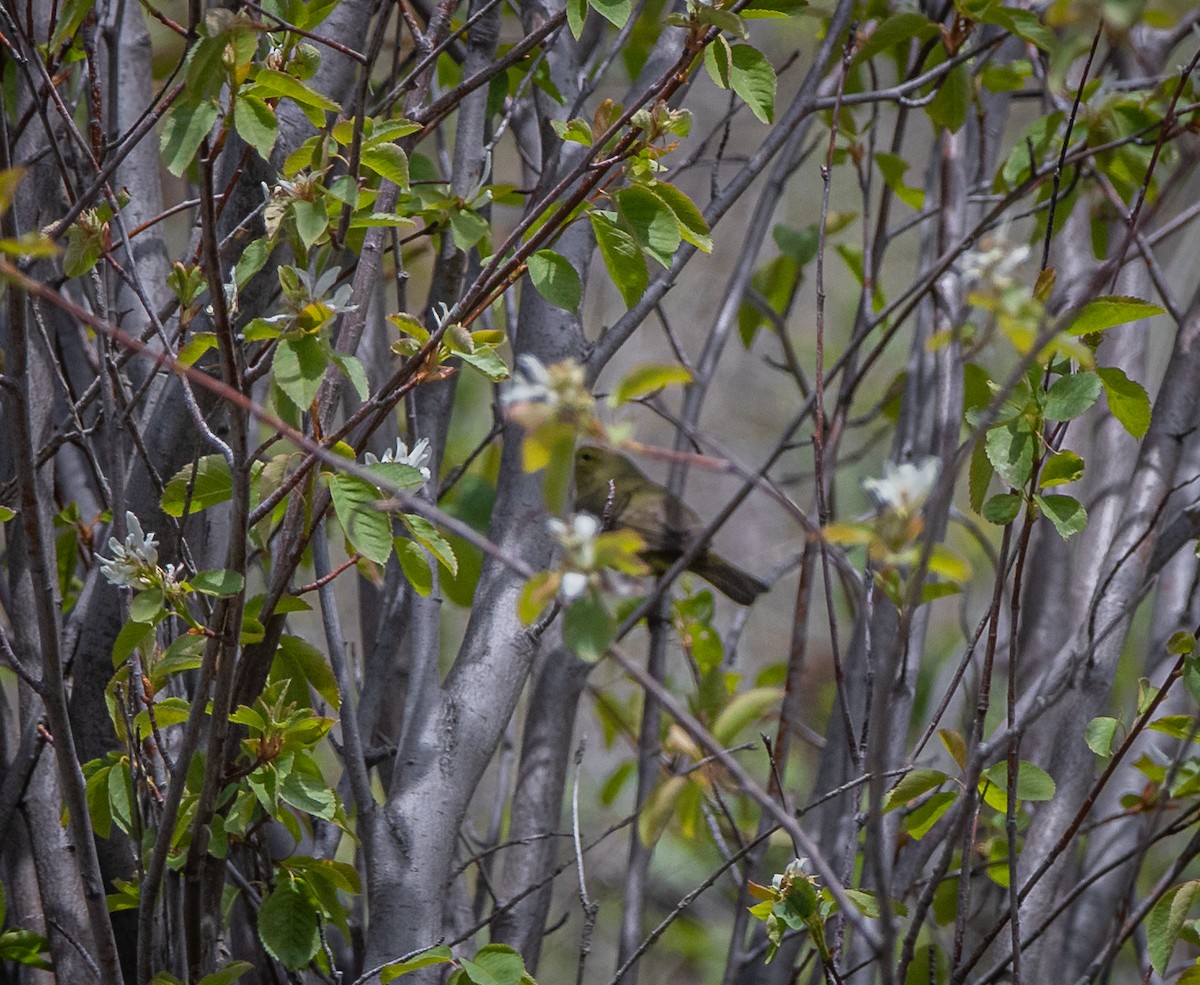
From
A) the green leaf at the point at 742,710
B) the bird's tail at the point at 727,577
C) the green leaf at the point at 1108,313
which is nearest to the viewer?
the green leaf at the point at 742,710

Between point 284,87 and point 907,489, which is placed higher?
point 284,87

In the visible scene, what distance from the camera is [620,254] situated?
4.59ft

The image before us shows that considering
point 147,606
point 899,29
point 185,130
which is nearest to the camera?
point 185,130

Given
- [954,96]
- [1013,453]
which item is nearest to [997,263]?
[1013,453]

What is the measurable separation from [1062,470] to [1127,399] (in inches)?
5.1

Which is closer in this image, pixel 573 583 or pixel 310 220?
pixel 573 583

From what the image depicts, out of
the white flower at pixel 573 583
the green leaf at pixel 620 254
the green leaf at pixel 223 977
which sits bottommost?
the green leaf at pixel 223 977

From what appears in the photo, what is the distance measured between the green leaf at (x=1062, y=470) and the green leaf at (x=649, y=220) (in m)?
0.50

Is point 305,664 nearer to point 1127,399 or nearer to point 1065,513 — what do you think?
point 1065,513

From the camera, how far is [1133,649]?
3.43m

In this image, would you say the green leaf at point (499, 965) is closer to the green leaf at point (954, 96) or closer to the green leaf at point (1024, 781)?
the green leaf at point (1024, 781)

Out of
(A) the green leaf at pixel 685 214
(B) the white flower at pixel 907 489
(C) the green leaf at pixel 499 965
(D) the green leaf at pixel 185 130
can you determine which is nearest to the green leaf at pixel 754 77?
(A) the green leaf at pixel 685 214

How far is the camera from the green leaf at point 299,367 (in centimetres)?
→ 112

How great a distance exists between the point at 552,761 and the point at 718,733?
1.24 m
